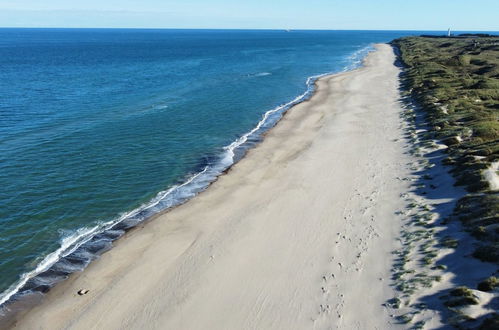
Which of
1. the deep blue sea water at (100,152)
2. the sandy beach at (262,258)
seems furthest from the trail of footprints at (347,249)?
the deep blue sea water at (100,152)

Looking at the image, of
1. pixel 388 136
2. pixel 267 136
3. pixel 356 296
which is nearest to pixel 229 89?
pixel 267 136

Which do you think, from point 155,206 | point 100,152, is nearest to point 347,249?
point 155,206

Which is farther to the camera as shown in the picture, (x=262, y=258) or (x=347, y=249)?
(x=347, y=249)

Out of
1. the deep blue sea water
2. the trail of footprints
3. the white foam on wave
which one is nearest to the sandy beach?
the trail of footprints

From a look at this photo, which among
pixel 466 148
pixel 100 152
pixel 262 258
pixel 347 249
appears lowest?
pixel 262 258

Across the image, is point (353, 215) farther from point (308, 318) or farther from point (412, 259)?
point (308, 318)

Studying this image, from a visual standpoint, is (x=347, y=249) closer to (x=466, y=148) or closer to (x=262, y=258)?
(x=262, y=258)
